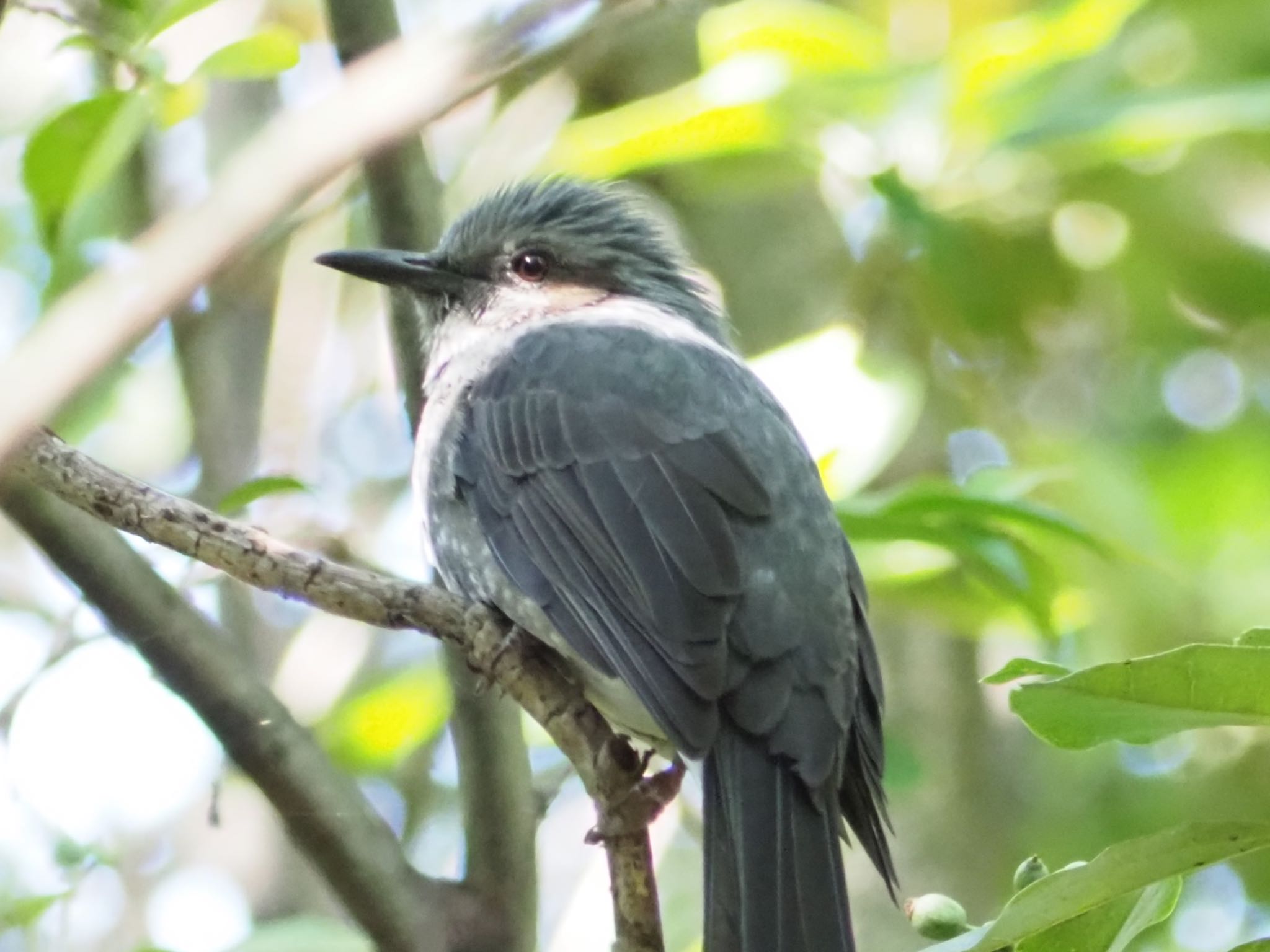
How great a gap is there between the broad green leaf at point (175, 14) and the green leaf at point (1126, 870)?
197 centimetres

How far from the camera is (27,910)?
12.5ft

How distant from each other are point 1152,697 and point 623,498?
147cm

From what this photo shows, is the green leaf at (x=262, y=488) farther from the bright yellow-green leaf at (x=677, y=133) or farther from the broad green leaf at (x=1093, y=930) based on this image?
the broad green leaf at (x=1093, y=930)

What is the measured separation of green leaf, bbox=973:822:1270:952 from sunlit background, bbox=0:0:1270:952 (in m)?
1.23

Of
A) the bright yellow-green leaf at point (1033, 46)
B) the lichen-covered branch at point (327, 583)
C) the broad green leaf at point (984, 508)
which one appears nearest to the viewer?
the lichen-covered branch at point (327, 583)

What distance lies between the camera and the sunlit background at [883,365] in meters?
3.66

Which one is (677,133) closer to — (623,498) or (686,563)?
(623,498)

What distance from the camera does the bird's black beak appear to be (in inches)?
152

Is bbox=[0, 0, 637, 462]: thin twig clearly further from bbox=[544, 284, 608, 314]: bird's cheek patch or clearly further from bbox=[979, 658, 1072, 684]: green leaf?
bbox=[544, 284, 608, 314]: bird's cheek patch

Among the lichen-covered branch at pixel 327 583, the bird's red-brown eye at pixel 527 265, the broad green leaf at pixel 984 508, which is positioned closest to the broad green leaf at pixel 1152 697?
the lichen-covered branch at pixel 327 583

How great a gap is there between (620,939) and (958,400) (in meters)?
2.49

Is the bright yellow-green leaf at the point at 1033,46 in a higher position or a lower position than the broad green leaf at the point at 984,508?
higher

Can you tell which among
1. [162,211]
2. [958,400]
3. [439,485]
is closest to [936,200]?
[958,400]

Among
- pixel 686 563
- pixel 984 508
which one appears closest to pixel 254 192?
pixel 686 563
